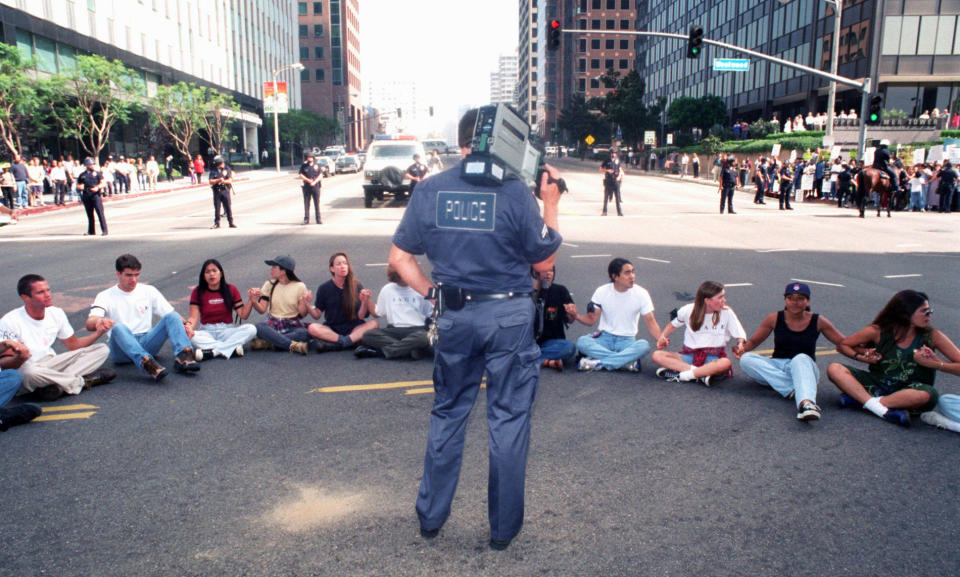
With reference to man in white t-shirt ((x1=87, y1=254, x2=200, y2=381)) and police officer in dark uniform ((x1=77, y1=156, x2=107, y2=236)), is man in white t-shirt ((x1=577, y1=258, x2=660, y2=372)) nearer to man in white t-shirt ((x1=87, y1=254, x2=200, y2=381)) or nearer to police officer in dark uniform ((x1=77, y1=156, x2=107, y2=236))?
man in white t-shirt ((x1=87, y1=254, x2=200, y2=381))

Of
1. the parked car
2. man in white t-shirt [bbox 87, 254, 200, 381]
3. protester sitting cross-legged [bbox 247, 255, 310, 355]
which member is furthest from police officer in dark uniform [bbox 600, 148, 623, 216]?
the parked car

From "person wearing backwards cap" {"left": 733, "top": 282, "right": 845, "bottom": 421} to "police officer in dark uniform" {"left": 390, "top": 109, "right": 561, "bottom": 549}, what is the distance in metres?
3.08

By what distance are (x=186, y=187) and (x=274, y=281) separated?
115 feet

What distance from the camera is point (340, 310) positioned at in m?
7.71

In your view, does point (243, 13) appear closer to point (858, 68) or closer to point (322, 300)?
point (858, 68)

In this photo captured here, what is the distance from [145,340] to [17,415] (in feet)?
5.39

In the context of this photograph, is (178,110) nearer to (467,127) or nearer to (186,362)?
(186,362)

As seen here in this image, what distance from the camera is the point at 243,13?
2677 inches

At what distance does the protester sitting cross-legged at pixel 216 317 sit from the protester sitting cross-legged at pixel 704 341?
13.7ft

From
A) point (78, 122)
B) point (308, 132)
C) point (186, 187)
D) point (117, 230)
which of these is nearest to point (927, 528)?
point (117, 230)

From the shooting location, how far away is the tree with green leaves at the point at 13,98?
26.6 metres

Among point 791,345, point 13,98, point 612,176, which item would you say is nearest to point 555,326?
point 791,345

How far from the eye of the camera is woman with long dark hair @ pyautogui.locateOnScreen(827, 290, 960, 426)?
5.28 m

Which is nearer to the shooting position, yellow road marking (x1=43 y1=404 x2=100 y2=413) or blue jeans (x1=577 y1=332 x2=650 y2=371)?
yellow road marking (x1=43 y1=404 x2=100 y2=413)
